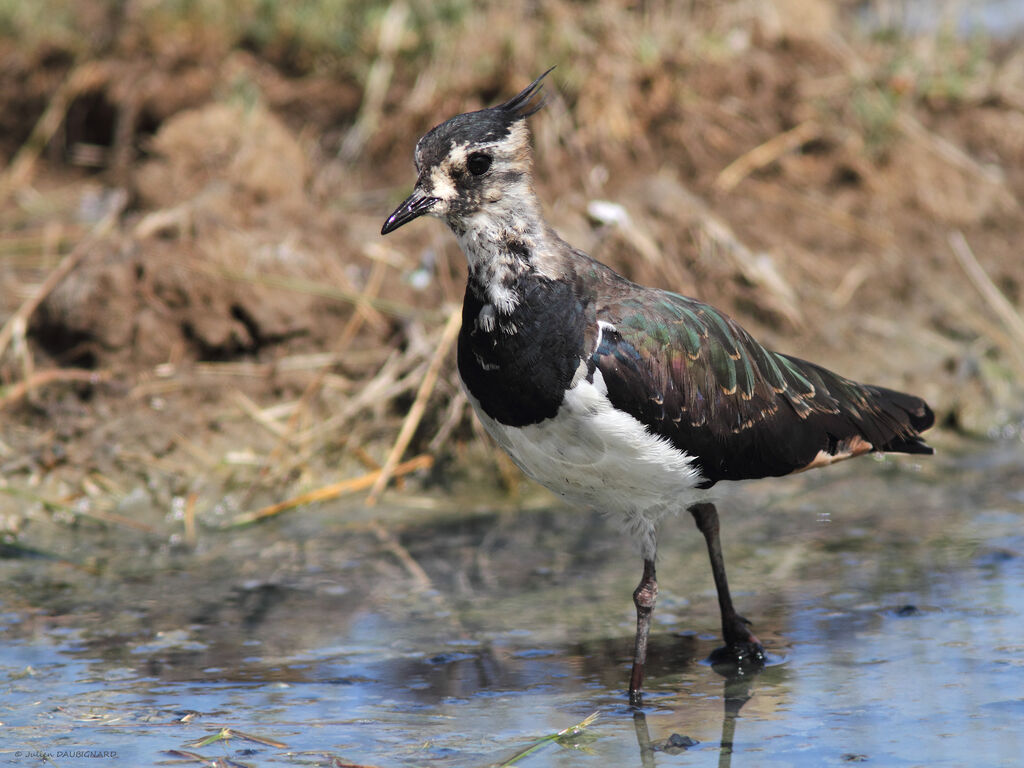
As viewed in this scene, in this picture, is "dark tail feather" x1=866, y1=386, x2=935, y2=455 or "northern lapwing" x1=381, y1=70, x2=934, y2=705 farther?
"dark tail feather" x1=866, y1=386, x2=935, y2=455

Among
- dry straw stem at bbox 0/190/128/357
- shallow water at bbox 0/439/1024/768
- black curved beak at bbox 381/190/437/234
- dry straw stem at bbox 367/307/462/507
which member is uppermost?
black curved beak at bbox 381/190/437/234

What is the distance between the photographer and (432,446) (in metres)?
6.40

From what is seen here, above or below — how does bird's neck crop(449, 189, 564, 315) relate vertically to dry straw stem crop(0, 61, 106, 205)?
below

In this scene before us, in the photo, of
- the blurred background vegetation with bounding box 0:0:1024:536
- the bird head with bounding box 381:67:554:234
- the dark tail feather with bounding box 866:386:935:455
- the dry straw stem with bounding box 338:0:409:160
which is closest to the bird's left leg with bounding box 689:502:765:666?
the dark tail feather with bounding box 866:386:935:455

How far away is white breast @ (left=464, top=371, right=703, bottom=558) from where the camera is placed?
4.13m

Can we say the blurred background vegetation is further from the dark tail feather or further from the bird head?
the bird head

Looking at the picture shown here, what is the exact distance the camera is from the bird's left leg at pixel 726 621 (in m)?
4.48

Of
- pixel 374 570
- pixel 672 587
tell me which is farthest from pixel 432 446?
pixel 672 587

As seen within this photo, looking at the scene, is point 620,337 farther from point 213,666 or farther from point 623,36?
point 623,36

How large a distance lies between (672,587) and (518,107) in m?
1.98

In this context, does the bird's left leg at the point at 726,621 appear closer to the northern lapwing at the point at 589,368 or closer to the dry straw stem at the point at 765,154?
the northern lapwing at the point at 589,368

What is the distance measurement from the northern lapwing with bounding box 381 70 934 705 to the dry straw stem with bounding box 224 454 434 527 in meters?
2.04

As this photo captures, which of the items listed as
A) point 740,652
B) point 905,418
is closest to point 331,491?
point 740,652

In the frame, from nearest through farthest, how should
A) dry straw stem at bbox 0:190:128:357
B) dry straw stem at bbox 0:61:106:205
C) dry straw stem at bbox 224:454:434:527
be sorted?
dry straw stem at bbox 224:454:434:527 < dry straw stem at bbox 0:190:128:357 < dry straw stem at bbox 0:61:106:205
